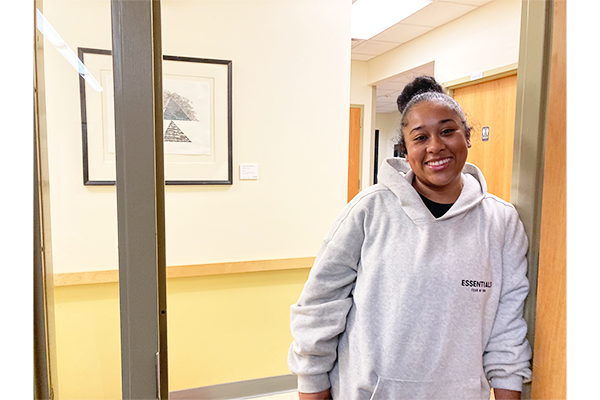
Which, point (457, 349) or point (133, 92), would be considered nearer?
point (133, 92)

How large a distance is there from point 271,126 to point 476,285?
158 cm

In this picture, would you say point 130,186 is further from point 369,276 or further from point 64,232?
point 369,276

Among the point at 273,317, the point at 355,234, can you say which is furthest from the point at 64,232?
the point at 273,317

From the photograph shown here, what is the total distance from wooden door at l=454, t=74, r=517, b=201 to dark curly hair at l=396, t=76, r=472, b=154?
77.1 inches

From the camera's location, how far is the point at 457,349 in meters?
0.87

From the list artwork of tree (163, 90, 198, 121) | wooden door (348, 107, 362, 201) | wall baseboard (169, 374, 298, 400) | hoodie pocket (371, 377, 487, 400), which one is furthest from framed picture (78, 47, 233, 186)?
wooden door (348, 107, 362, 201)

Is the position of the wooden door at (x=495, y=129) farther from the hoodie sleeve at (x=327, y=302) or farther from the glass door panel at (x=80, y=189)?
the glass door panel at (x=80, y=189)

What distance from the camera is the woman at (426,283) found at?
86 centimetres

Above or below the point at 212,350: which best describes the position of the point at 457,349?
above

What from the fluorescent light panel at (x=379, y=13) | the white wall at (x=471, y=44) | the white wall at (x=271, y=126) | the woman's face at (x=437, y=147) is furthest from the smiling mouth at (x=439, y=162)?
the fluorescent light panel at (x=379, y=13)

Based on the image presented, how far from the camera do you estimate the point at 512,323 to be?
842 mm

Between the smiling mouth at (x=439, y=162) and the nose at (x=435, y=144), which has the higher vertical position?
the nose at (x=435, y=144)

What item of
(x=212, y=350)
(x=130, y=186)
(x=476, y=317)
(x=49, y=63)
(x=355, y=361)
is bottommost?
(x=212, y=350)
